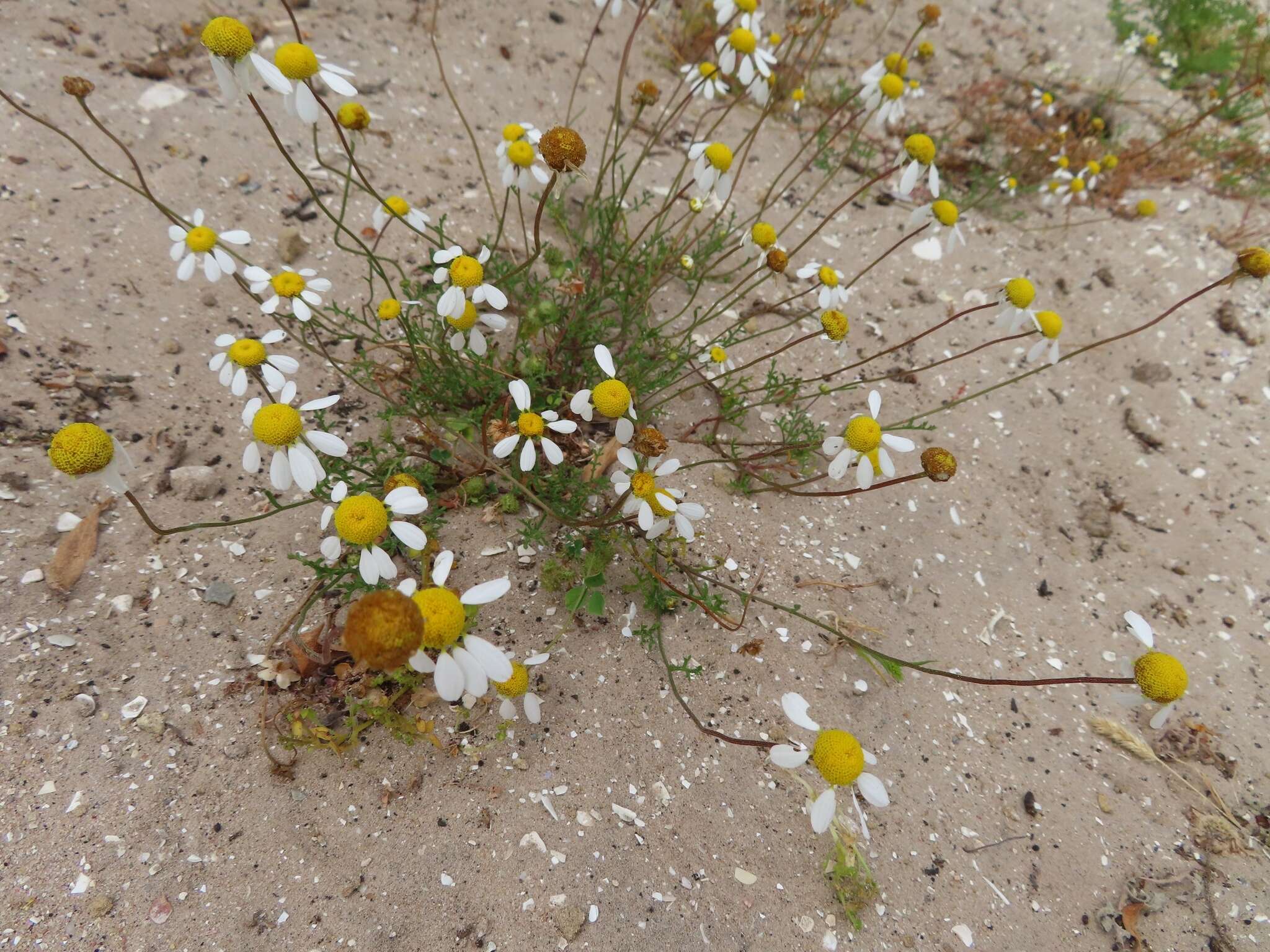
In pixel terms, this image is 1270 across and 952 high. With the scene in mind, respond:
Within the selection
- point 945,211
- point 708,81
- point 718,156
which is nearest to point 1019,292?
point 945,211

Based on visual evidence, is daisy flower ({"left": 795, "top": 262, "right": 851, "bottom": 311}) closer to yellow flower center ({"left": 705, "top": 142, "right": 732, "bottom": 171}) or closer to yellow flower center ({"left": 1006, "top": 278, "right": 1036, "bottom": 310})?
yellow flower center ({"left": 705, "top": 142, "right": 732, "bottom": 171})

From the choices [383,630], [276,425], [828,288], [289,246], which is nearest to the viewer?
→ [383,630]

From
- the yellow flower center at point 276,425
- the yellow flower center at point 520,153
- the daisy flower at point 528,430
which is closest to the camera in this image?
the yellow flower center at point 276,425

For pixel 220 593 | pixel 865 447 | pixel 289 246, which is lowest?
pixel 220 593

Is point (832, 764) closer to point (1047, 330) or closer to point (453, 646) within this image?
point (453, 646)

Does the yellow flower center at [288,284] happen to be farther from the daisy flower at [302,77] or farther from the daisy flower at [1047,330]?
the daisy flower at [1047,330]

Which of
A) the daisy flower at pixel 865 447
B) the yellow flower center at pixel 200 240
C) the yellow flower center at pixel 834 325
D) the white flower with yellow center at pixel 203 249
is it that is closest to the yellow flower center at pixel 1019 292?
the yellow flower center at pixel 834 325

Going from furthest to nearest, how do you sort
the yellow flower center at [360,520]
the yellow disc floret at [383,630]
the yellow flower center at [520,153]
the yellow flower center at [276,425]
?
the yellow flower center at [520,153], the yellow flower center at [276,425], the yellow flower center at [360,520], the yellow disc floret at [383,630]
